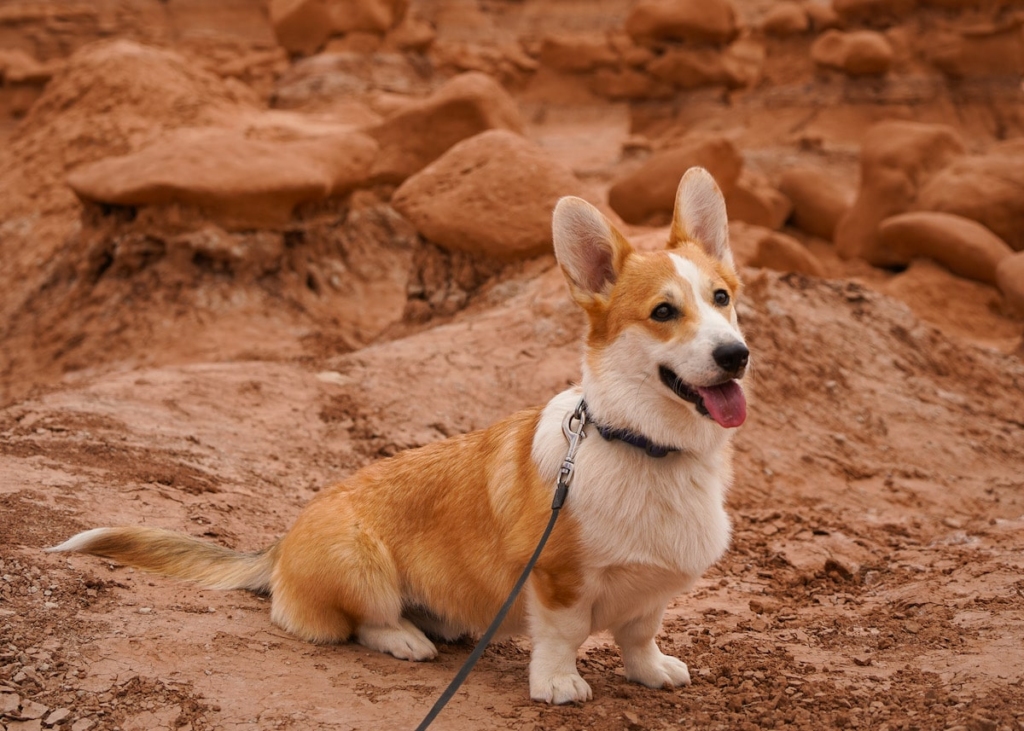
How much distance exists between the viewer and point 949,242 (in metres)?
13.1

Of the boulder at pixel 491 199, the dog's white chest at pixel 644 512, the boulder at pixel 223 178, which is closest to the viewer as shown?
the dog's white chest at pixel 644 512

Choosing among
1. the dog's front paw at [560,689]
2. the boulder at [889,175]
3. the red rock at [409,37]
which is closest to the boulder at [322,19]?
the red rock at [409,37]

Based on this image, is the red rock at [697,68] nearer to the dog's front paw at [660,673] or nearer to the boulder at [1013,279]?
the boulder at [1013,279]

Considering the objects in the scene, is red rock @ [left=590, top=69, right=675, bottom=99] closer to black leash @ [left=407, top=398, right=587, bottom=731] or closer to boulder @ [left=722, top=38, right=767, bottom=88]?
boulder @ [left=722, top=38, right=767, bottom=88]

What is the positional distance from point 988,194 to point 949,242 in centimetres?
180

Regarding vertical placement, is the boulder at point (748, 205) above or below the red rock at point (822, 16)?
below

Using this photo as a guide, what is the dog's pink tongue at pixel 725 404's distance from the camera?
3352 millimetres

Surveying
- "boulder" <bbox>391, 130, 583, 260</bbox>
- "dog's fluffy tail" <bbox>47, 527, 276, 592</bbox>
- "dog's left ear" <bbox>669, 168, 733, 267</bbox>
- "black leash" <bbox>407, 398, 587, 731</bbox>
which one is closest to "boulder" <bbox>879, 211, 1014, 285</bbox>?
"boulder" <bbox>391, 130, 583, 260</bbox>

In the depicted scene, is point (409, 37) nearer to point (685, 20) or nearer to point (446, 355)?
point (685, 20)

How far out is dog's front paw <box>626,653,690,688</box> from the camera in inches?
150

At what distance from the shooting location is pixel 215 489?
5566 millimetres

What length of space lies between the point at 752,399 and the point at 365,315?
5589mm

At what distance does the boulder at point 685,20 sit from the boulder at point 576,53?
4.86 meters

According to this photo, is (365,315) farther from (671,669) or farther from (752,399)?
(671,669)
